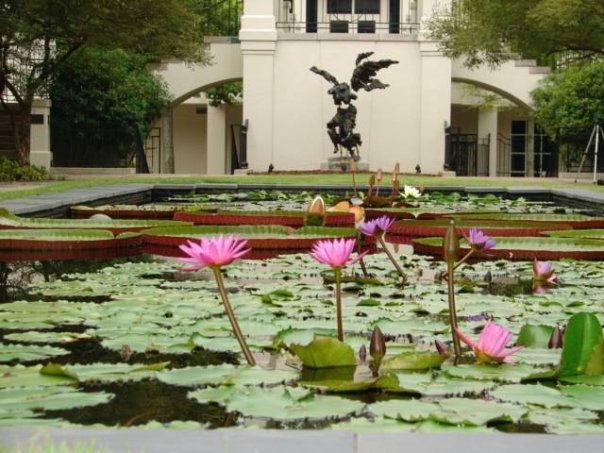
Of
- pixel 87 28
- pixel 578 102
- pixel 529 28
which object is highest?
pixel 529 28

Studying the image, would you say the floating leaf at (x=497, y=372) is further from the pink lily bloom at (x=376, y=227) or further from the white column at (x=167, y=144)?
the white column at (x=167, y=144)

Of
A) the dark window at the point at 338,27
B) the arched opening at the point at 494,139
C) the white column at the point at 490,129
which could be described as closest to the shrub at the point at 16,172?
the dark window at the point at 338,27

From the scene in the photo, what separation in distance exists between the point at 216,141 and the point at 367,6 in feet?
18.4

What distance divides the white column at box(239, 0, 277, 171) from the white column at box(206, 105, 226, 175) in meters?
4.07

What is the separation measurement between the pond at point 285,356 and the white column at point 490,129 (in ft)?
90.2

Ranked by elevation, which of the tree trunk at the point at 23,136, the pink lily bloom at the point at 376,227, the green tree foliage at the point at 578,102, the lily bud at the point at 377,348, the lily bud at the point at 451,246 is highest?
the green tree foliage at the point at 578,102

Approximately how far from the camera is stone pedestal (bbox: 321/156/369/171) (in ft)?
86.4

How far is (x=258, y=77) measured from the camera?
1108 inches

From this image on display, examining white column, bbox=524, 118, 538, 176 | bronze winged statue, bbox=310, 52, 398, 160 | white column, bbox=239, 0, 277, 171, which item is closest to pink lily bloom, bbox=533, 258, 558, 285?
bronze winged statue, bbox=310, 52, 398, 160

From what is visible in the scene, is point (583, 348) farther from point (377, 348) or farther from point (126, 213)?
point (126, 213)

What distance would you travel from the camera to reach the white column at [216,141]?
32.3 m

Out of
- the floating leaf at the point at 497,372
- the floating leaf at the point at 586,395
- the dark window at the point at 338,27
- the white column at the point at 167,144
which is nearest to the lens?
the floating leaf at the point at 586,395

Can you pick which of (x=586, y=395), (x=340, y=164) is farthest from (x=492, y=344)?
(x=340, y=164)

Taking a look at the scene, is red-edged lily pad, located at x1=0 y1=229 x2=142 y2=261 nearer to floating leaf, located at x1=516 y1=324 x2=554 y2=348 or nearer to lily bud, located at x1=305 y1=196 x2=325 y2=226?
lily bud, located at x1=305 y1=196 x2=325 y2=226
